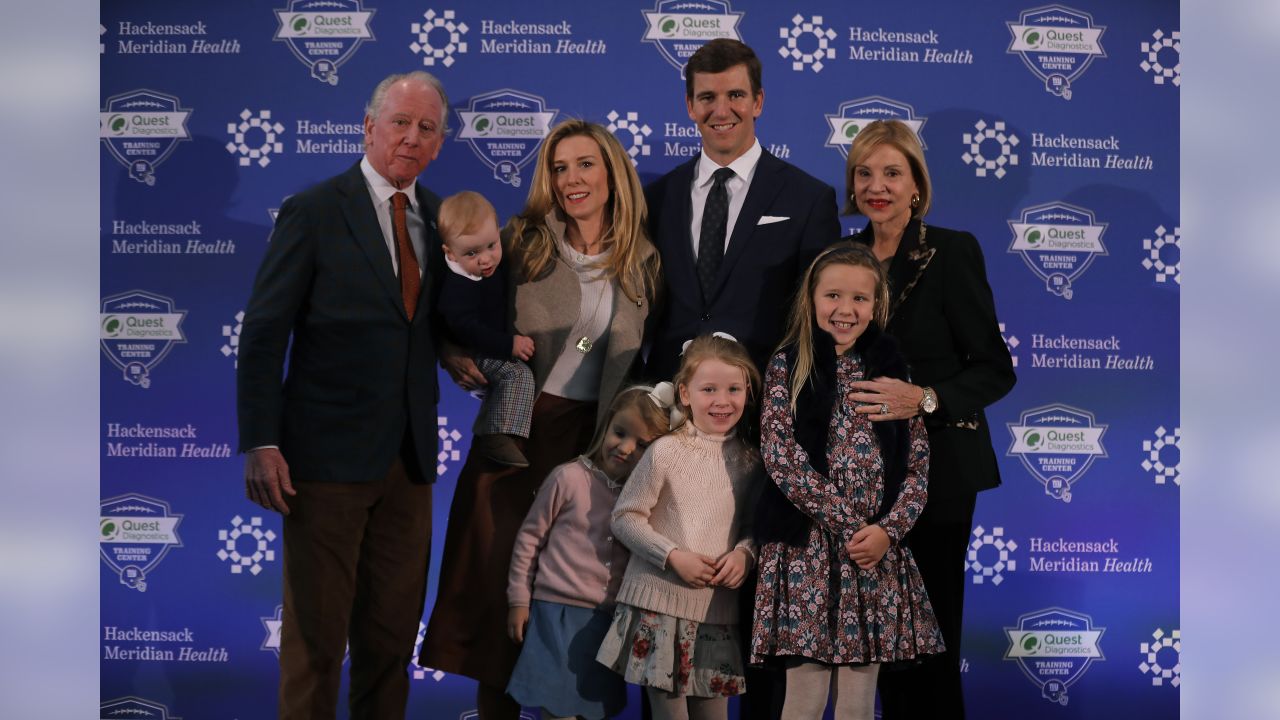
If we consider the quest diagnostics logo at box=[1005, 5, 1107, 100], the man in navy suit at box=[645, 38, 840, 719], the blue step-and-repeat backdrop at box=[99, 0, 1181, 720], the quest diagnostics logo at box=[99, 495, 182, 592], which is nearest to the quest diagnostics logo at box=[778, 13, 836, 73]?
the blue step-and-repeat backdrop at box=[99, 0, 1181, 720]

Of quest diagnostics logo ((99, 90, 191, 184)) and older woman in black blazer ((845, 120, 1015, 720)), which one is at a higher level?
quest diagnostics logo ((99, 90, 191, 184))

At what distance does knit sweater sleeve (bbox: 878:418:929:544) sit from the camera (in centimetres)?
314

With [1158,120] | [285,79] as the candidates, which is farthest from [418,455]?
[1158,120]

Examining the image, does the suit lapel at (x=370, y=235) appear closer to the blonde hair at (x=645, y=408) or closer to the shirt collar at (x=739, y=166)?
the blonde hair at (x=645, y=408)

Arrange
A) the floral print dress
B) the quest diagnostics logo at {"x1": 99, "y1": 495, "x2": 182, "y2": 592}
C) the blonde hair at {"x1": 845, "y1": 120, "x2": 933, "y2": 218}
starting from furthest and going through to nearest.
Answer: the quest diagnostics logo at {"x1": 99, "y1": 495, "x2": 182, "y2": 592} < the blonde hair at {"x1": 845, "y1": 120, "x2": 933, "y2": 218} < the floral print dress

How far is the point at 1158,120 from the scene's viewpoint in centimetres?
474

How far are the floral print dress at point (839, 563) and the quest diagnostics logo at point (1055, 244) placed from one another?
1783 mm

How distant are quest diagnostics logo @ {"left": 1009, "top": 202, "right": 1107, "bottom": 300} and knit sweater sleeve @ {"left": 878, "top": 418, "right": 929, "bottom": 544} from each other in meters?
1.74

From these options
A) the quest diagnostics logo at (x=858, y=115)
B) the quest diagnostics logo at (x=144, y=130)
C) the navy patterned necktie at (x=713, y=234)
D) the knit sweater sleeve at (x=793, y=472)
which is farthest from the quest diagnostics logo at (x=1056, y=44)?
the quest diagnostics logo at (x=144, y=130)

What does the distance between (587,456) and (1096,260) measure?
243 cm

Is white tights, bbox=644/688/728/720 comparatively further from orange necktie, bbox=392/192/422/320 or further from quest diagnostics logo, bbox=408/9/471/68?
quest diagnostics logo, bbox=408/9/471/68

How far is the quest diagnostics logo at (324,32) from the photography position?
4.65m

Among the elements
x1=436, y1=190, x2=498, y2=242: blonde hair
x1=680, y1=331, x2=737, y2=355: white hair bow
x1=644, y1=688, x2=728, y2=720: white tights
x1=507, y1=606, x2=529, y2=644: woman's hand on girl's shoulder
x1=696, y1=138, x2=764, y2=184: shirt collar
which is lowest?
x1=644, y1=688, x2=728, y2=720: white tights
